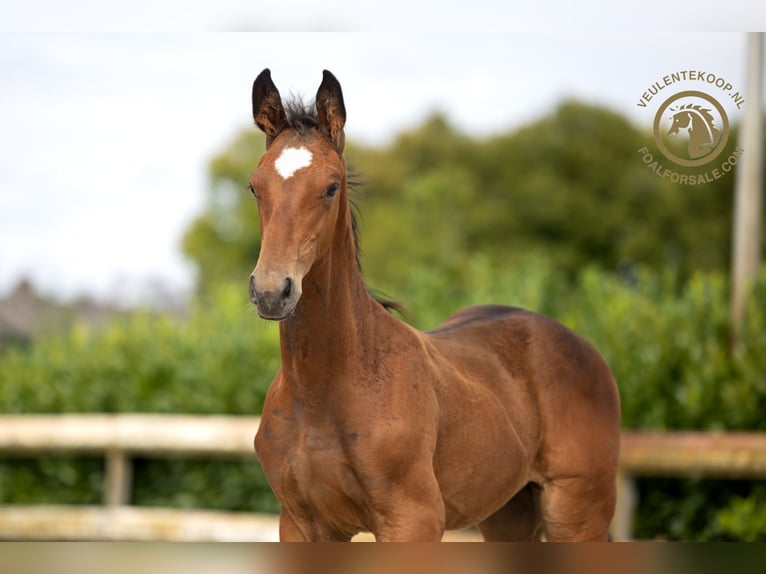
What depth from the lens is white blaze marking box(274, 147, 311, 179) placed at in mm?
2740

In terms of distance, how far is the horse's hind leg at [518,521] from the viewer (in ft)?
12.3

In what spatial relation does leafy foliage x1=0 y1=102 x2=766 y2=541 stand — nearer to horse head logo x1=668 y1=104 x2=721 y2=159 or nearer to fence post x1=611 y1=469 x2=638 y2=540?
fence post x1=611 y1=469 x2=638 y2=540

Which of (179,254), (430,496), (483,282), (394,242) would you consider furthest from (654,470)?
(179,254)

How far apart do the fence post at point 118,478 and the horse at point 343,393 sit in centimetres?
581

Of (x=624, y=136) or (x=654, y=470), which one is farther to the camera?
(x=624, y=136)

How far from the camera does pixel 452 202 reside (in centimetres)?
2531

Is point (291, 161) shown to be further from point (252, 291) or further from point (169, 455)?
point (169, 455)

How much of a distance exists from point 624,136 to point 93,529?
20229 millimetres

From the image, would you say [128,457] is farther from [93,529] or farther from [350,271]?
[350,271]

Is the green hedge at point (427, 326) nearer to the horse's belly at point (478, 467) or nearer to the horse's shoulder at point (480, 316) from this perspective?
the horse's shoulder at point (480, 316)

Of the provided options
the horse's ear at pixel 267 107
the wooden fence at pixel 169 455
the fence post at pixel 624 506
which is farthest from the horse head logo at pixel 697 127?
the fence post at pixel 624 506

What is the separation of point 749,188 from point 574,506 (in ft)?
16.1

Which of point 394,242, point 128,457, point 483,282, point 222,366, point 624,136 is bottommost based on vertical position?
point 128,457

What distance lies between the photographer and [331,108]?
2.87 m
